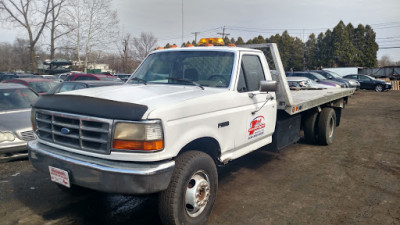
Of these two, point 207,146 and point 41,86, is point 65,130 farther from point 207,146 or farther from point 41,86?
point 41,86

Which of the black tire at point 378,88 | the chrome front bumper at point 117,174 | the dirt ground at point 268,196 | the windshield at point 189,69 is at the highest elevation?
the windshield at point 189,69

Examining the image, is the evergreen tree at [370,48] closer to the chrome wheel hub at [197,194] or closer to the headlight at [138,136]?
the chrome wheel hub at [197,194]

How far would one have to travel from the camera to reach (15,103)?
6703mm

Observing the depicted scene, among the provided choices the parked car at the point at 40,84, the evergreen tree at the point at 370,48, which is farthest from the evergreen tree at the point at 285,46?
the parked car at the point at 40,84

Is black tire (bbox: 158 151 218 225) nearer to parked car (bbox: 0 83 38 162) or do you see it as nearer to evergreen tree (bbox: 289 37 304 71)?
parked car (bbox: 0 83 38 162)

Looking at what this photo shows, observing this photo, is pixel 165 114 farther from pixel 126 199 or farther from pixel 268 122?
pixel 268 122

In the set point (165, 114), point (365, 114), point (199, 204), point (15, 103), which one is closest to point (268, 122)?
point (199, 204)

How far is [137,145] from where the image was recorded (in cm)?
276

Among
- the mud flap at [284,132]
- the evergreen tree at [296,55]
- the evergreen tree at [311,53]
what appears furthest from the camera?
the evergreen tree at [311,53]

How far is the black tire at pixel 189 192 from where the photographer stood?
9.73 ft

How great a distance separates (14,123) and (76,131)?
3587 millimetres

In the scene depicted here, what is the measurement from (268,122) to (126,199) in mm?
2346

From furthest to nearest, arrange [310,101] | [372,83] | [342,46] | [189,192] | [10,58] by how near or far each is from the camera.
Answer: [10,58], [342,46], [372,83], [310,101], [189,192]

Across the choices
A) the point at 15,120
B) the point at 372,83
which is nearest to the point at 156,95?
the point at 15,120
